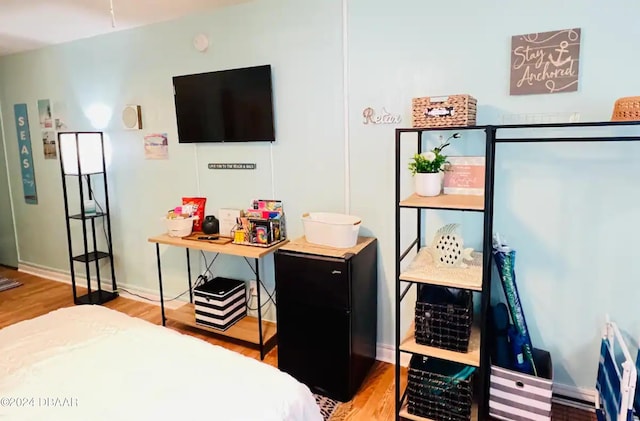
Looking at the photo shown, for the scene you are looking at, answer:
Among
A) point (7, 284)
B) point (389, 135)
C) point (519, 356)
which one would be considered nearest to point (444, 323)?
point (519, 356)

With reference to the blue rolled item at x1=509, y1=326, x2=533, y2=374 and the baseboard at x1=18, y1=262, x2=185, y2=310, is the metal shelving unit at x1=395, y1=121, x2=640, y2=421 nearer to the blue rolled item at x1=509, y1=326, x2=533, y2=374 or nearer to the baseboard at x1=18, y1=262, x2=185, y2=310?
the blue rolled item at x1=509, y1=326, x2=533, y2=374

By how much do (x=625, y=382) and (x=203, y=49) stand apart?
302 centimetres

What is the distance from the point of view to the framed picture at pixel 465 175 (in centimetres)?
203

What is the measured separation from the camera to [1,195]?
463cm

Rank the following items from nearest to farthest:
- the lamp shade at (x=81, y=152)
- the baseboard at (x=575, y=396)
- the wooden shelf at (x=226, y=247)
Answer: the baseboard at (x=575, y=396) < the wooden shelf at (x=226, y=247) < the lamp shade at (x=81, y=152)

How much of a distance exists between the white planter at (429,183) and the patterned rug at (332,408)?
121cm

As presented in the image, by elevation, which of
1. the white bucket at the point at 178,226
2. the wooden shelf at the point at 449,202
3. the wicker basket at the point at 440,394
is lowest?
the wicker basket at the point at 440,394

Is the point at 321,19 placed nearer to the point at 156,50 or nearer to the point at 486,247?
the point at 156,50

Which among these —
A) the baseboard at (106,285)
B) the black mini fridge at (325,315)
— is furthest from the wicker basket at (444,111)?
the baseboard at (106,285)

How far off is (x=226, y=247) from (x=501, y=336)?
1.70m

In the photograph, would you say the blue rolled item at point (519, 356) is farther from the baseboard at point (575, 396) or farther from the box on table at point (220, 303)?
the box on table at point (220, 303)

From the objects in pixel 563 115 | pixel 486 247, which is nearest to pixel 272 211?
pixel 486 247

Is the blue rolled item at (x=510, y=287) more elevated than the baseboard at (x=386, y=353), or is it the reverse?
the blue rolled item at (x=510, y=287)

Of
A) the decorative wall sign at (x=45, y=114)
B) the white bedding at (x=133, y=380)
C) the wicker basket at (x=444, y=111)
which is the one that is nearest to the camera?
the white bedding at (x=133, y=380)
